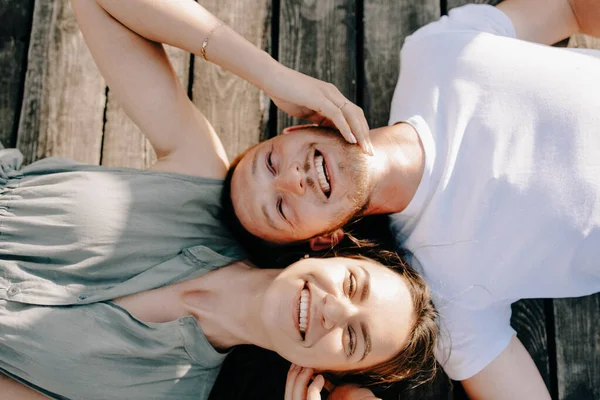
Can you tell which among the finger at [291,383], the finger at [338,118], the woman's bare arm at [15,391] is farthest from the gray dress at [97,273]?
the finger at [338,118]

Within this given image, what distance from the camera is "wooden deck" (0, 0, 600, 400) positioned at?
207 centimetres

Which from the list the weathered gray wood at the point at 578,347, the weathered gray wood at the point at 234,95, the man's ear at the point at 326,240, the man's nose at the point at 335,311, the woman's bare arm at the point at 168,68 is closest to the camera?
the man's nose at the point at 335,311

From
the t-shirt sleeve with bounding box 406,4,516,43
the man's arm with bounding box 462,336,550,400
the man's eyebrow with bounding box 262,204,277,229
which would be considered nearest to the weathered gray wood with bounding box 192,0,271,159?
the man's eyebrow with bounding box 262,204,277,229

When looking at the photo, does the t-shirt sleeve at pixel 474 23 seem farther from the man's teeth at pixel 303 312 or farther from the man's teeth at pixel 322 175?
the man's teeth at pixel 303 312

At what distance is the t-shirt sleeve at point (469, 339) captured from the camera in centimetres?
177

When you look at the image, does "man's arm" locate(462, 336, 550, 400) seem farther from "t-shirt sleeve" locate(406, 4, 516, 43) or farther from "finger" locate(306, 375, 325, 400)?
"t-shirt sleeve" locate(406, 4, 516, 43)

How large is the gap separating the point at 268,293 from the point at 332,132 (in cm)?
55

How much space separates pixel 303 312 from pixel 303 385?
11.1 inches

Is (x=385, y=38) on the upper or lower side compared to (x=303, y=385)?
upper

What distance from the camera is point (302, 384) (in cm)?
165

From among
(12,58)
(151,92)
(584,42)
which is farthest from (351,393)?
(12,58)

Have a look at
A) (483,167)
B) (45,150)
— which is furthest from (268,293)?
(45,150)

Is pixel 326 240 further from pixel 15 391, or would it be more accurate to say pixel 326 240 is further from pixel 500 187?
pixel 15 391

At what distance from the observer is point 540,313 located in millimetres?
2082
